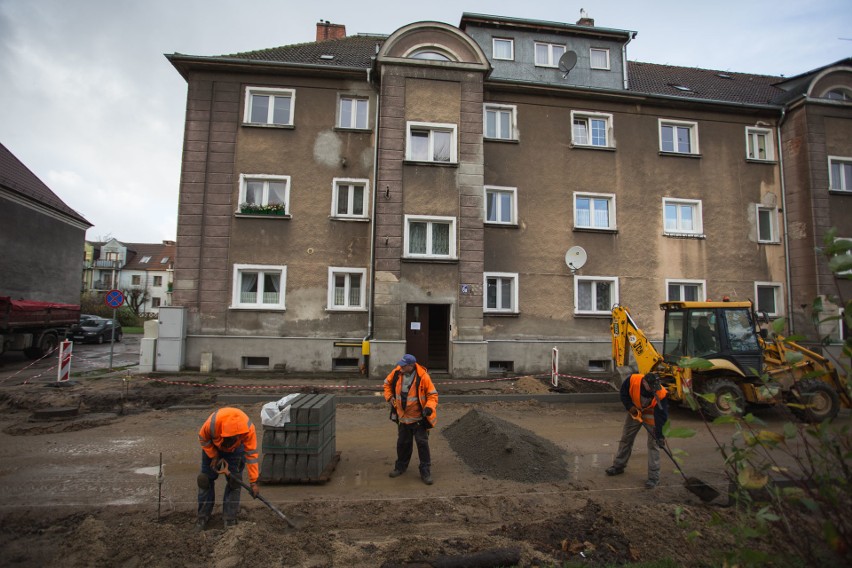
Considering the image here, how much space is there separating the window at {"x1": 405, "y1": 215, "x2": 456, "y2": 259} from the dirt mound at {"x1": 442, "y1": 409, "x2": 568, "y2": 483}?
7036mm

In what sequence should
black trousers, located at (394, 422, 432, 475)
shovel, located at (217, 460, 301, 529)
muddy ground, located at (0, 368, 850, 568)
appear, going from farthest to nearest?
black trousers, located at (394, 422, 432, 475) < shovel, located at (217, 460, 301, 529) < muddy ground, located at (0, 368, 850, 568)

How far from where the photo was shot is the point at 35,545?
Result: 435 centimetres

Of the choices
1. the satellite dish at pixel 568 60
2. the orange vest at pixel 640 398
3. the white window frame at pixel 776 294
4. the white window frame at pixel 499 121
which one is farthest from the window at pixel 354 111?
the white window frame at pixel 776 294

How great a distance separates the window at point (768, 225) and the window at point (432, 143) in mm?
11836

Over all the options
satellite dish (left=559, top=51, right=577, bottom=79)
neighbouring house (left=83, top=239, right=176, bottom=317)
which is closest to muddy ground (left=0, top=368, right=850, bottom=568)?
satellite dish (left=559, top=51, right=577, bottom=79)

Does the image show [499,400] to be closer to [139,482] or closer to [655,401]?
[655,401]

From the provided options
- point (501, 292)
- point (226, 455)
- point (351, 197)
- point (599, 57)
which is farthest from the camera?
point (599, 57)

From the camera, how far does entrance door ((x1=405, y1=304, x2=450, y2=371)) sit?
14.2 m

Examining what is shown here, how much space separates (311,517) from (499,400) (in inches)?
278

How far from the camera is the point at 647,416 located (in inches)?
243

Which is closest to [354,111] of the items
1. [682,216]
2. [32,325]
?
[682,216]

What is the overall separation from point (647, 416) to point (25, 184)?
2896 cm

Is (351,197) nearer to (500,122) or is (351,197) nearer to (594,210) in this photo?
(500,122)

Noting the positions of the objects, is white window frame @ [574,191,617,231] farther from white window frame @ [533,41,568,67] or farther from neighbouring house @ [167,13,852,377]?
white window frame @ [533,41,568,67]
